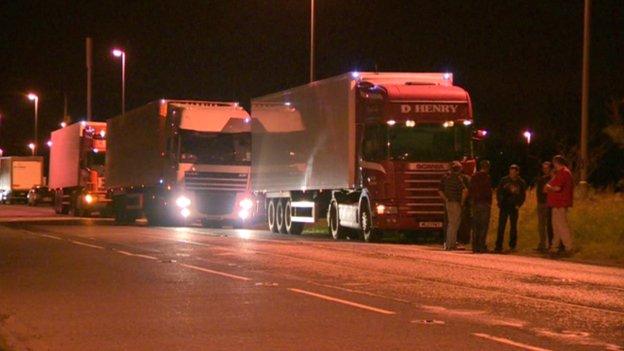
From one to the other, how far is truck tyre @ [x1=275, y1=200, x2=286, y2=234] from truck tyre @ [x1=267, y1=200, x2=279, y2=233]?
0.20 meters

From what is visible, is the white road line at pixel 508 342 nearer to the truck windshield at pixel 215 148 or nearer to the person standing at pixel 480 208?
the person standing at pixel 480 208

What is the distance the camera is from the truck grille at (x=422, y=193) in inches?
1086

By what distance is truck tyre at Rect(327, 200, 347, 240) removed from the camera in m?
30.4

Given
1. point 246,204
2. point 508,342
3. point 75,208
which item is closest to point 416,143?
point 246,204

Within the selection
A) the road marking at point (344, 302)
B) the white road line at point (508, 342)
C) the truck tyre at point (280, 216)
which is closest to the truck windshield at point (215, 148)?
the truck tyre at point (280, 216)

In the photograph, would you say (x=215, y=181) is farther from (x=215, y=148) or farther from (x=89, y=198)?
(x=89, y=198)

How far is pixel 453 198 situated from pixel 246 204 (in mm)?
13697

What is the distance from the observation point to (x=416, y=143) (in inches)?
1097

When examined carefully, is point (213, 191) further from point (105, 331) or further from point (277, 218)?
point (105, 331)

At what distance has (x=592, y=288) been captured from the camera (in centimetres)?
1620

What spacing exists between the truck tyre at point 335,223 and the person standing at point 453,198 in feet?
18.8

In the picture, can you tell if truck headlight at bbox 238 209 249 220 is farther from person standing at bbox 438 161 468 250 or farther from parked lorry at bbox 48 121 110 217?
person standing at bbox 438 161 468 250

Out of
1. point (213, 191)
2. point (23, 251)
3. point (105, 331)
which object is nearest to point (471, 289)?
point (105, 331)

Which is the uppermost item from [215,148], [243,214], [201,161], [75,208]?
[215,148]
